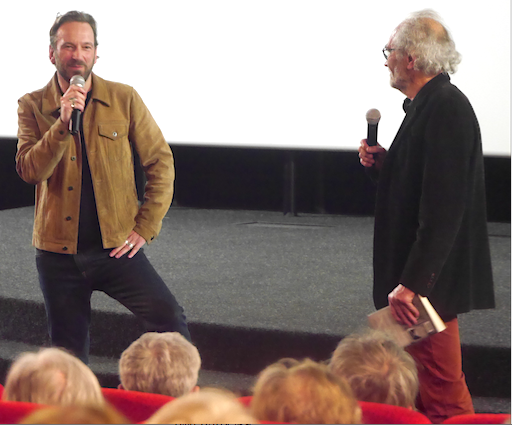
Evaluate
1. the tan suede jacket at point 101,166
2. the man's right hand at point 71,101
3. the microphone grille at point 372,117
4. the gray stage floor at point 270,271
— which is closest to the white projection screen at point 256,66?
the gray stage floor at point 270,271

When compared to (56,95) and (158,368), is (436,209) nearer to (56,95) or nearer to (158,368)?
(158,368)

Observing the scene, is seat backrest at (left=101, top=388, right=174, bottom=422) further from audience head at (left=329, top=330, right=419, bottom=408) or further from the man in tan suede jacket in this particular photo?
the man in tan suede jacket

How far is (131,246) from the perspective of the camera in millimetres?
2076

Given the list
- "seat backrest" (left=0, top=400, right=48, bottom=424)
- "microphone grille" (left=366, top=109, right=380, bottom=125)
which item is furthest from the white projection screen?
"seat backrest" (left=0, top=400, right=48, bottom=424)

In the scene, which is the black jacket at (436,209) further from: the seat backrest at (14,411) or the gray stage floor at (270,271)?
the seat backrest at (14,411)

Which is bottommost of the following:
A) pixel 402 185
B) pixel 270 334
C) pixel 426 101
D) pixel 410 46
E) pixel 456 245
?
pixel 270 334

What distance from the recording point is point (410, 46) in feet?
5.79

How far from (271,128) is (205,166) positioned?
3.60 feet

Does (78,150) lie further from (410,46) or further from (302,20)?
(302,20)

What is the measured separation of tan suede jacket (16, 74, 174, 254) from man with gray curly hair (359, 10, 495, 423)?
2.32 ft

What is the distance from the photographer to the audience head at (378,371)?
1425 millimetres

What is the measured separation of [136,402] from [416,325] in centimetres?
75

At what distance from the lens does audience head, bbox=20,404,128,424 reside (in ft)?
2.53

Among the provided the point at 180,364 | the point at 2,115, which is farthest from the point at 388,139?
the point at 180,364
